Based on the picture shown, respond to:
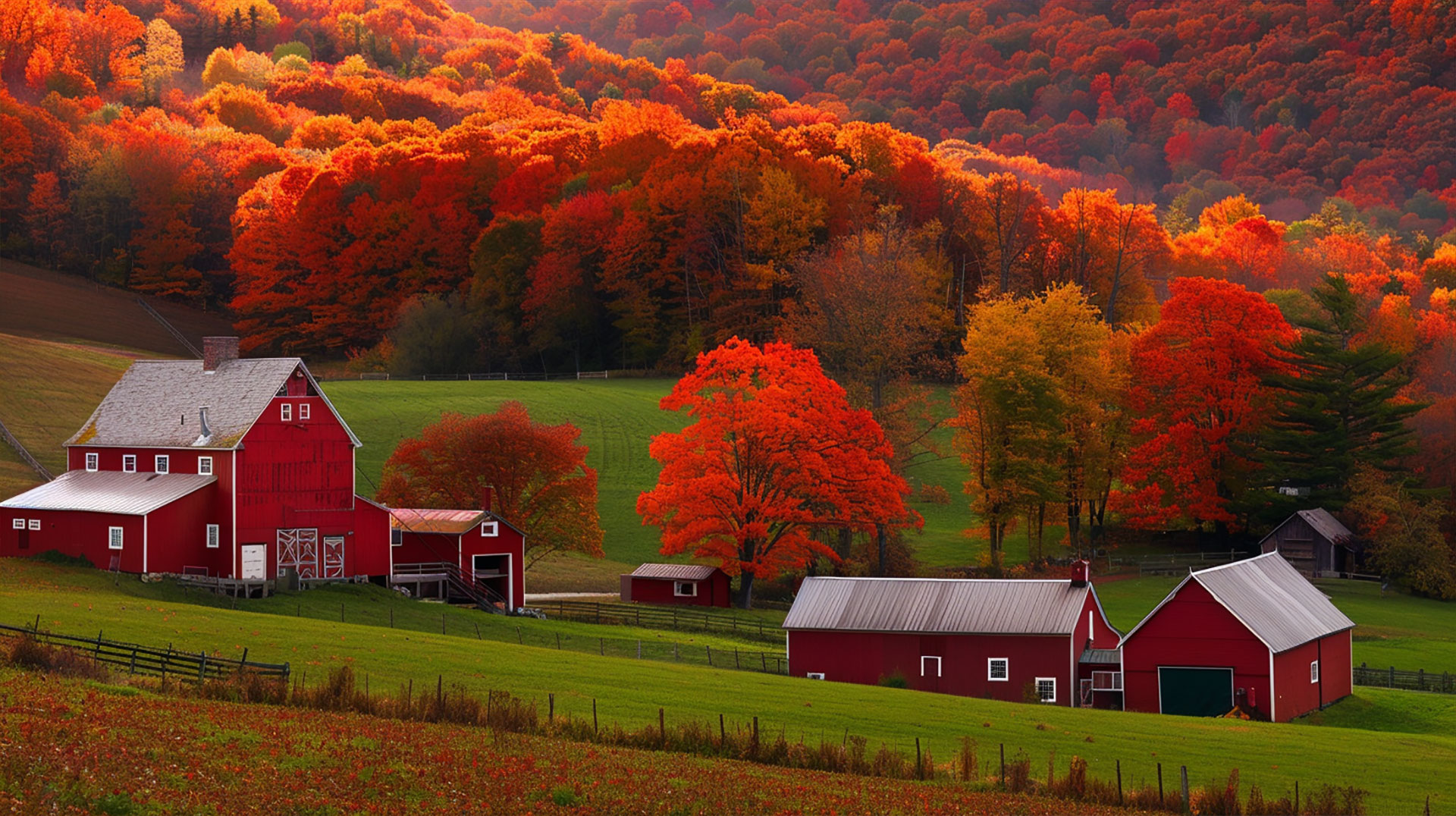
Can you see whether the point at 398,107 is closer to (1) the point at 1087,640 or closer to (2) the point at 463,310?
(2) the point at 463,310

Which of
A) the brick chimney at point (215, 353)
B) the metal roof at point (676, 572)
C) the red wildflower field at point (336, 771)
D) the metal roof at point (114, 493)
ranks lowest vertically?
the metal roof at point (676, 572)

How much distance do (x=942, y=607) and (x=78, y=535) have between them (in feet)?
84.8

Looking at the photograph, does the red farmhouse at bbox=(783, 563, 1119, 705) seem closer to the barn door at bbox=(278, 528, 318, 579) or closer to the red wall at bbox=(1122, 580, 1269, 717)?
the red wall at bbox=(1122, 580, 1269, 717)

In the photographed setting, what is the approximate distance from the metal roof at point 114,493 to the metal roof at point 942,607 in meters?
18.9

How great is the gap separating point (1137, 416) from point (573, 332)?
4160 centimetres

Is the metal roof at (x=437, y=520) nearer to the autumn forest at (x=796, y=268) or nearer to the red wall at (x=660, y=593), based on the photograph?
the red wall at (x=660, y=593)

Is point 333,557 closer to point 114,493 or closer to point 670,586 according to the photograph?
point 114,493

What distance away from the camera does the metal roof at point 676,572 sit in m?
56.2

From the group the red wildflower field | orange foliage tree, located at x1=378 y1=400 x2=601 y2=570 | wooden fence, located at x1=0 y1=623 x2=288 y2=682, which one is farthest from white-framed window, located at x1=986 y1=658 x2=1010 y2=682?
wooden fence, located at x1=0 y1=623 x2=288 y2=682

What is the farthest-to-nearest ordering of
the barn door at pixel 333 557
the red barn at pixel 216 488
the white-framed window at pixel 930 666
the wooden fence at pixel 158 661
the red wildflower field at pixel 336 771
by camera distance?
the barn door at pixel 333 557, the red barn at pixel 216 488, the white-framed window at pixel 930 666, the wooden fence at pixel 158 661, the red wildflower field at pixel 336 771

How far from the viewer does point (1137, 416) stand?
6950cm

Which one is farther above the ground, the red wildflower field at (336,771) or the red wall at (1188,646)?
the red wildflower field at (336,771)

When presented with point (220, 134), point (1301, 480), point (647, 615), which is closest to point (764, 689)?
point (647, 615)

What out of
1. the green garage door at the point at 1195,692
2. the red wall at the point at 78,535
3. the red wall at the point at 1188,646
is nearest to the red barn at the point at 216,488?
the red wall at the point at 78,535
